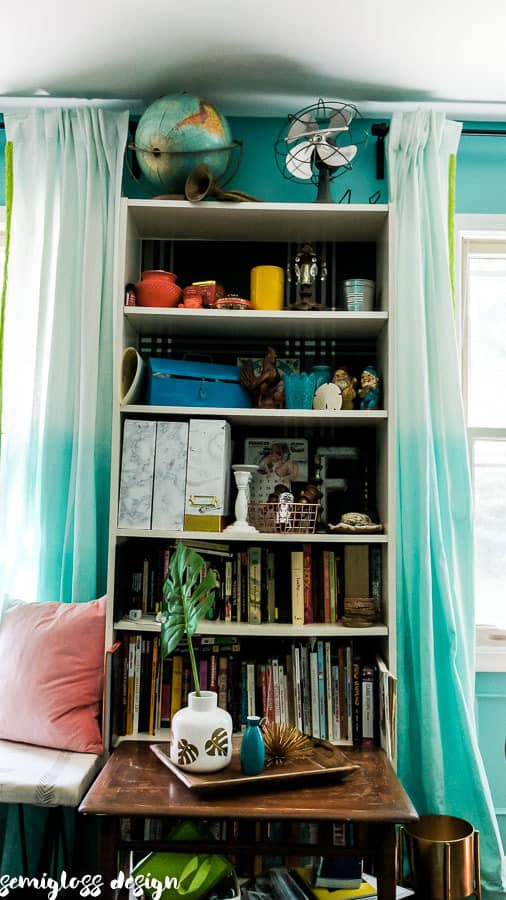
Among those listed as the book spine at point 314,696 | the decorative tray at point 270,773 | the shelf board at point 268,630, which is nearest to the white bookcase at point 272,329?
the shelf board at point 268,630

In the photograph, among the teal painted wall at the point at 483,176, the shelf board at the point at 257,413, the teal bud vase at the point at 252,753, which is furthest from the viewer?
the teal painted wall at the point at 483,176

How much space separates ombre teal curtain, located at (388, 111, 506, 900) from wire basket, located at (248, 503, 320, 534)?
0.36 m

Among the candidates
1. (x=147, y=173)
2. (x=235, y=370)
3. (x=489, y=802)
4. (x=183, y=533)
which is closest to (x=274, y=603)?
(x=183, y=533)

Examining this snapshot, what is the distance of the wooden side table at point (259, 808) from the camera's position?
68.1 inches

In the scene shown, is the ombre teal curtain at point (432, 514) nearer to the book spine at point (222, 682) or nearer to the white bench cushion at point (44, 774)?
the book spine at point (222, 682)

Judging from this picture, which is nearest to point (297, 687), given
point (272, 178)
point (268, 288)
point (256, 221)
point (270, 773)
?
point (270, 773)

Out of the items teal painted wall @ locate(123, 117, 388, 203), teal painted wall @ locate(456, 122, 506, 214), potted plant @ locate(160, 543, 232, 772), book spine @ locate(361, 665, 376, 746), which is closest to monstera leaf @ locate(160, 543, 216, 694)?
potted plant @ locate(160, 543, 232, 772)

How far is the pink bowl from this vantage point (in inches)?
91.0

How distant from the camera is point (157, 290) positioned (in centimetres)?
231

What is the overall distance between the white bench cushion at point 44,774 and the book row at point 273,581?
44cm

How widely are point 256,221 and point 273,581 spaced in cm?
112

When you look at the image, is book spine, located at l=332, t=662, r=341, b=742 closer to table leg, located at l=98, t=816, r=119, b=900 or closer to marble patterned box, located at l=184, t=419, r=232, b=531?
marble patterned box, located at l=184, t=419, r=232, b=531

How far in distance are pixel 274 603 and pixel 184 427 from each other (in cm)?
60

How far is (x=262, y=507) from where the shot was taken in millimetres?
2303
